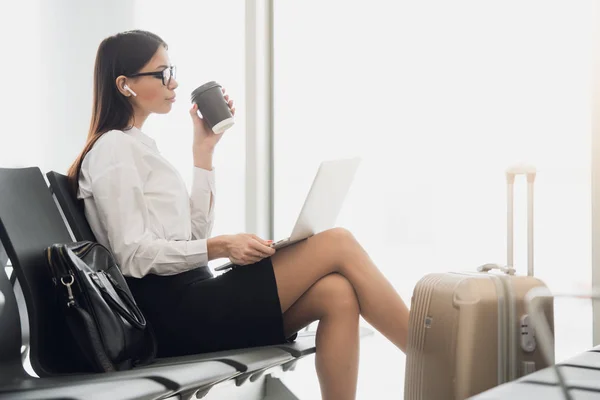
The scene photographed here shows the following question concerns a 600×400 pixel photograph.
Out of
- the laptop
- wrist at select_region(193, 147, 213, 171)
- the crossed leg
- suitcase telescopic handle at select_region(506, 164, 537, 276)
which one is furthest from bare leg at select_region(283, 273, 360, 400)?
wrist at select_region(193, 147, 213, 171)

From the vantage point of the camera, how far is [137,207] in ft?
5.59

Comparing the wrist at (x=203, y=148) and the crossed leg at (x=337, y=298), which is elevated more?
the wrist at (x=203, y=148)

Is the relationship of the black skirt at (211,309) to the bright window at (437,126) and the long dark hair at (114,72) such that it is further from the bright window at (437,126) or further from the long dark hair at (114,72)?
the bright window at (437,126)

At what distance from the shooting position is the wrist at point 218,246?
1716 millimetres

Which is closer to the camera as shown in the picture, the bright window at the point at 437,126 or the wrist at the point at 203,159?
the wrist at the point at 203,159

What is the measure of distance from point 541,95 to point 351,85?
97cm

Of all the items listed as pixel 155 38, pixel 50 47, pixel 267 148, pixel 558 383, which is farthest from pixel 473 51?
pixel 558 383

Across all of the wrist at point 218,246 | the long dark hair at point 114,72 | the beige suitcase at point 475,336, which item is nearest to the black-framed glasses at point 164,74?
the long dark hair at point 114,72

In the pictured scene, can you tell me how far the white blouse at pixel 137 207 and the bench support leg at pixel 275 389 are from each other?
Answer: 748mm

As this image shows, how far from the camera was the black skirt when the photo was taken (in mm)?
1706

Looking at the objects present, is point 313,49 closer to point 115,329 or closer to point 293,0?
point 293,0

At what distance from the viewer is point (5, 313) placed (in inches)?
59.1

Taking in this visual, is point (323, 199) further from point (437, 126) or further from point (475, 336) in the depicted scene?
point (437, 126)

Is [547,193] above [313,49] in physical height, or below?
below
